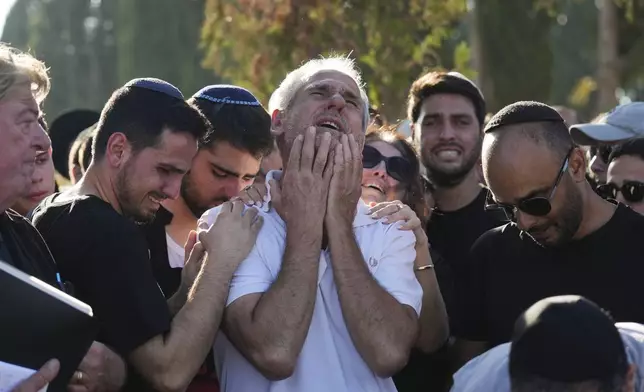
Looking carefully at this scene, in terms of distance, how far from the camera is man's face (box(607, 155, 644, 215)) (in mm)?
4820

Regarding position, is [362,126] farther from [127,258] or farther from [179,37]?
[179,37]

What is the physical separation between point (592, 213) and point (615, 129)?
1.43 m

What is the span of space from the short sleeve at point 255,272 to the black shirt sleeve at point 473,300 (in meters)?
0.90

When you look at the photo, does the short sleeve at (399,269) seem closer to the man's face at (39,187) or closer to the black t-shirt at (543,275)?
the black t-shirt at (543,275)

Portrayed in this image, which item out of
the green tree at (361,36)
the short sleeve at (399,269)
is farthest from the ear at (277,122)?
the green tree at (361,36)

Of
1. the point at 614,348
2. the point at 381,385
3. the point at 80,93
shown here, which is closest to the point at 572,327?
the point at 614,348

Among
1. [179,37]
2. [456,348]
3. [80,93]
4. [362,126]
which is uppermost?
[362,126]

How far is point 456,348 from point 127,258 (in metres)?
1.46

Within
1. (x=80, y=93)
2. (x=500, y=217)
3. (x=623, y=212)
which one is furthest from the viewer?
(x=80, y=93)

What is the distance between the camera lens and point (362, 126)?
3.87 metres

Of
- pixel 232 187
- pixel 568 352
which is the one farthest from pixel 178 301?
pixel 568 352

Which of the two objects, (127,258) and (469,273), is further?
(469,273)

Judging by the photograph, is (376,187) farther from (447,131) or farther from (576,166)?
(447,131)

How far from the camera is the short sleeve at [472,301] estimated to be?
163 inches
